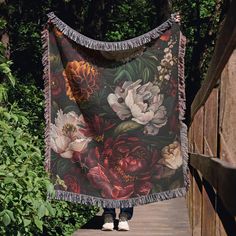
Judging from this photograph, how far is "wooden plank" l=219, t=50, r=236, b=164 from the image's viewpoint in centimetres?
321

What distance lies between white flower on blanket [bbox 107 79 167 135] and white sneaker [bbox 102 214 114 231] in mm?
705

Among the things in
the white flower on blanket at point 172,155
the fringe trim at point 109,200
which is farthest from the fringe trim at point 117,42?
the fringe trim at point 109,200

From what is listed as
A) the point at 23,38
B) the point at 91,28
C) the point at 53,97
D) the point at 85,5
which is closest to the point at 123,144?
the point at 53,97

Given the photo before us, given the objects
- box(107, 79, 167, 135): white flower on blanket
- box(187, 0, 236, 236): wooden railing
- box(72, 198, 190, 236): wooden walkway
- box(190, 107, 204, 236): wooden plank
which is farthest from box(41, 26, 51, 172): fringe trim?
box(190, 107, 204, 236): wooden plank

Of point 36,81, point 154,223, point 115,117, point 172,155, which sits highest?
point 36,81

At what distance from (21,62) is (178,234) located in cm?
1004

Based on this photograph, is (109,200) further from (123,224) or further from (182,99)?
(182,99)

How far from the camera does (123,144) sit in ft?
18.3

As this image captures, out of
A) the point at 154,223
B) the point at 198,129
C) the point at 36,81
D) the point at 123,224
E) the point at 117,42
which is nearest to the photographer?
the point at 117,42

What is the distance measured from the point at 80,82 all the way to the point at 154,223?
154 cm

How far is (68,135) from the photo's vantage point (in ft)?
18.2

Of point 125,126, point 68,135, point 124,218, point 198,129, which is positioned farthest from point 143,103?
point 198,129

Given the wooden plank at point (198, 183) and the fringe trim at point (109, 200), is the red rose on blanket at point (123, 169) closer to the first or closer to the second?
the fringe trim at point (109, 200)

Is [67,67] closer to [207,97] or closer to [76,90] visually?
[76,90]
